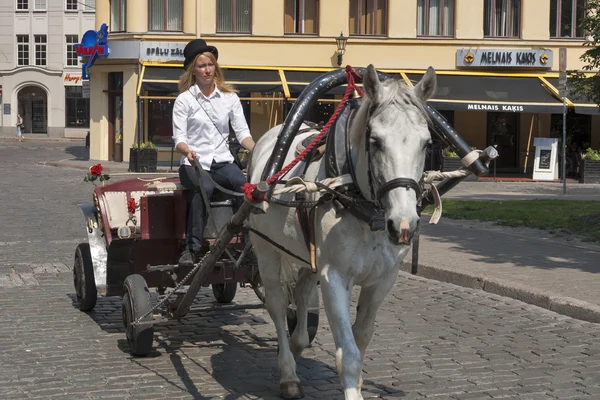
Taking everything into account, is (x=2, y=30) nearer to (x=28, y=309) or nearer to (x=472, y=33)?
(x=472, y=33)

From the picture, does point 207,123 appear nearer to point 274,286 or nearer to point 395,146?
point 274,286

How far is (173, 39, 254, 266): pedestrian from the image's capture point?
730cm

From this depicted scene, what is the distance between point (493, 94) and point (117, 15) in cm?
1388

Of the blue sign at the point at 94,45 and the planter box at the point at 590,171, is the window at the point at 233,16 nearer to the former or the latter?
the blue sign at the point at 94,45

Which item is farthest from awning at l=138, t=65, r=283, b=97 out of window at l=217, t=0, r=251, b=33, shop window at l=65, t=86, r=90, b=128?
shop window at l=65, t=86, r=90, b=128

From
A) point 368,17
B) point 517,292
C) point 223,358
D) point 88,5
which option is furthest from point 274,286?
point 88,5

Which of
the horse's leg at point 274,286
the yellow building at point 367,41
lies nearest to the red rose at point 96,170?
the horse's leg at point 274,286

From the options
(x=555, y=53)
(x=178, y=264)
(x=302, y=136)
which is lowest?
(x=178, y=264)

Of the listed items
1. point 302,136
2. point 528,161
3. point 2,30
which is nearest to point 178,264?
point 302,136

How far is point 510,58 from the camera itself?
110ft

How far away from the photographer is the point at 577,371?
6.79 m

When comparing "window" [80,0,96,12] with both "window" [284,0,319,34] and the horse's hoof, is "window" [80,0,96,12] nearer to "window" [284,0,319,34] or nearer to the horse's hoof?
"window" [284,0,319,34]

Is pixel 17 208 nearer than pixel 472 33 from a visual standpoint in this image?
Yes

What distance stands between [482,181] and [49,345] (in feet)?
75.1
